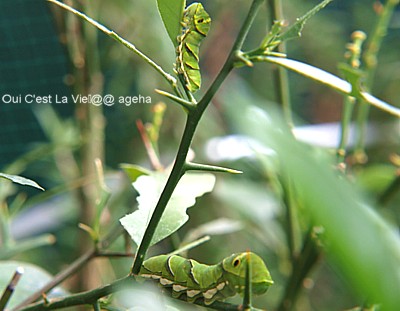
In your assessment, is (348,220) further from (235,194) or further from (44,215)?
(44,215)

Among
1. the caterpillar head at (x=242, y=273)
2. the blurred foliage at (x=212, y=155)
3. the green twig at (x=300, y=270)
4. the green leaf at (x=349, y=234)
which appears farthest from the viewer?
the blurred foliage at (x=212, y=155)

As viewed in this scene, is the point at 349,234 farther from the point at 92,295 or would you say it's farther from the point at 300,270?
the point at 300,270

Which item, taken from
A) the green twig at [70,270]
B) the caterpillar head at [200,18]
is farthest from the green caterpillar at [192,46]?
the green twig at [70,270]

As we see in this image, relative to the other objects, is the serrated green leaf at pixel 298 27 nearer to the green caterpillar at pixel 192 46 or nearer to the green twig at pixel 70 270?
the green caterpillar at pixel 192 46

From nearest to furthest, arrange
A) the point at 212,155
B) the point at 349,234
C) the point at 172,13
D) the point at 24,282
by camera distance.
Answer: the point at 349,234 → the point at 172,13 → the point at 24,282 → the point at 212,155

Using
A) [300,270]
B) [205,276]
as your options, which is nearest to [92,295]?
[205,276]

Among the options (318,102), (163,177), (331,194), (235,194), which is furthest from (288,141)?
(318,102)

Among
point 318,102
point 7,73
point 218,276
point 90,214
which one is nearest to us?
point 218,276
